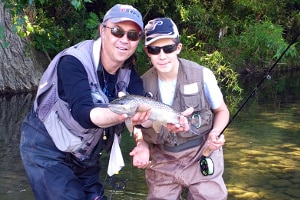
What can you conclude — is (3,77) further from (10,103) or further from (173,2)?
(173,2)

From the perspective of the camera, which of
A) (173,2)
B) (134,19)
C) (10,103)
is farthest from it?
(173,2)

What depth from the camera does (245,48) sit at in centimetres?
1606

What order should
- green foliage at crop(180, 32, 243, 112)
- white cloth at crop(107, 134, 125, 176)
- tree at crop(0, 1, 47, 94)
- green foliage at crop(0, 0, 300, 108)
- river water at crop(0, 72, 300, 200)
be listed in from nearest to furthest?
1. white cloth at crop(107, 134, 125, 176)
2. river water at crop(0, 72, 300, 200)
3. green foliage at crop(180, 32, 243, 112)
4. tree at crop(0, 1, 47, 94)
5. green foliage at crop(0, 0, 300, 108)

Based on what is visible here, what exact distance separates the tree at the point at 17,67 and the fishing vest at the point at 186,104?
25.3ft

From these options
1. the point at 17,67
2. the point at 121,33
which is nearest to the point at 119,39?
the point at 121,33

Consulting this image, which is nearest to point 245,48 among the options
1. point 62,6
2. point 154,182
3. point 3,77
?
point 62,6

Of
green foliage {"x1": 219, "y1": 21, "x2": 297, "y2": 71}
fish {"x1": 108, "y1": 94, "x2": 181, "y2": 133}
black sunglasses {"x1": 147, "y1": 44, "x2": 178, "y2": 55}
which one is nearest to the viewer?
fish {"x1": 108, "y1": 94, "x2": 181, "y2": 133}

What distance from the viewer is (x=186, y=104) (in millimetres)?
3676

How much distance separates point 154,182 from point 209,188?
0.44 metres

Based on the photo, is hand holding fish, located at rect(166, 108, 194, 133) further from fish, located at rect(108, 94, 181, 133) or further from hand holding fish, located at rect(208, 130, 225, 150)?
hand holding fish, located at rect(208, 130, 225, 150)

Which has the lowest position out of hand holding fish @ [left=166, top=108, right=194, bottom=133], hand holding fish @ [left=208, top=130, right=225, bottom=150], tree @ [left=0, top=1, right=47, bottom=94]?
tree @ [left=0, top=1, right=47, bottom=94]

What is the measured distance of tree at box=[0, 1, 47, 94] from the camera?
433 inches

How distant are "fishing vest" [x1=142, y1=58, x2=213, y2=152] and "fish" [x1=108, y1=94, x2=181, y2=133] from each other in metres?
0.50

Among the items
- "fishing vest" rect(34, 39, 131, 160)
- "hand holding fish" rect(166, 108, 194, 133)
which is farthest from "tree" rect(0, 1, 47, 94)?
"hand holding fish" rect(166, 108, 194, 133)
